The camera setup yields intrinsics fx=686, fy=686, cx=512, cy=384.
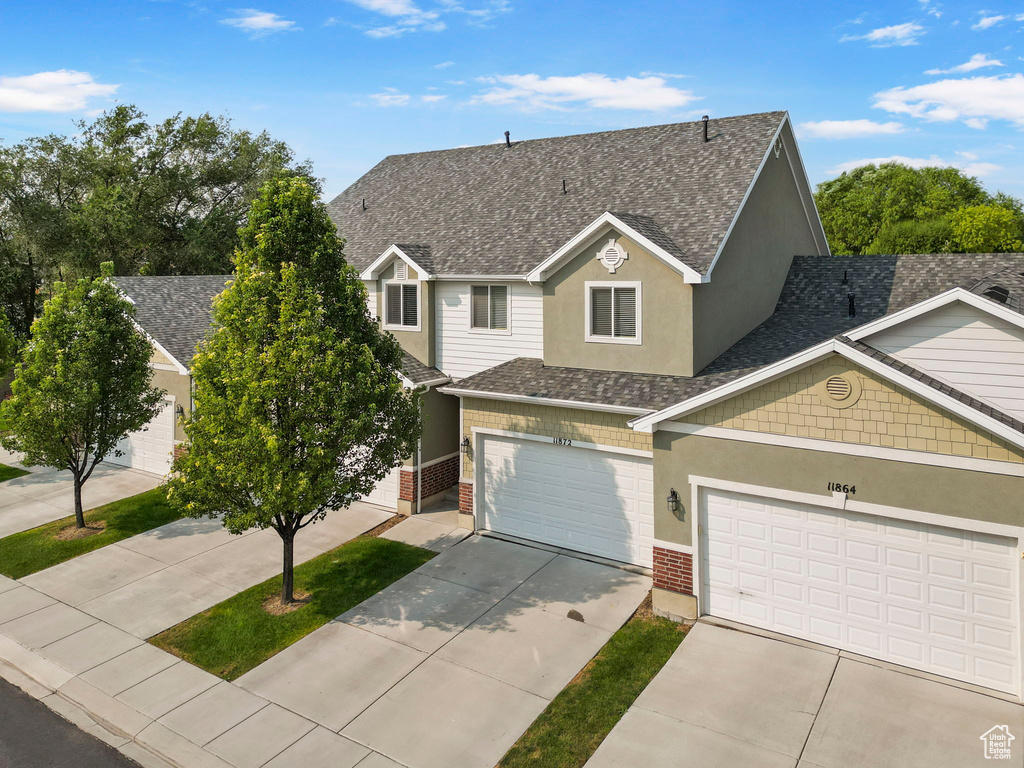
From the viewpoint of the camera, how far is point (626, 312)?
1502 centimetres

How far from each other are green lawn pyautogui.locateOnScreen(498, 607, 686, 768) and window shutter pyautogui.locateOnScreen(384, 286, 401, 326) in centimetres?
1054

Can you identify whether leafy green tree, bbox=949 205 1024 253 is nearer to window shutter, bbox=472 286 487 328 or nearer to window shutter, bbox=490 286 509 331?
window shutter, bbox=490 286 509 331

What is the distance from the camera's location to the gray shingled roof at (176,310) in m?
20.2

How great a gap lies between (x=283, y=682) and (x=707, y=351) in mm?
10341

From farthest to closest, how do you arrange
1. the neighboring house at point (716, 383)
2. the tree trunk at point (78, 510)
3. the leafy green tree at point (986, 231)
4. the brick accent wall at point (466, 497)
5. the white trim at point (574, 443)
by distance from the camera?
the leafy green tree at point (986, 231)
the tree trunk at point (78, 510)
the brick accent wall at point (466, 497)
the white trim at point (574, 443)
the neighboring house at point (716, 383)

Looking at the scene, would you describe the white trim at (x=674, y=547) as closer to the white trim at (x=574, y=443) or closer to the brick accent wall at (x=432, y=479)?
the white trim at (x=574, y=443)

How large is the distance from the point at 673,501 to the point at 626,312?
16.1ft

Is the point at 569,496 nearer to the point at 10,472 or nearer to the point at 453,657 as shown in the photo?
the point at 453,657

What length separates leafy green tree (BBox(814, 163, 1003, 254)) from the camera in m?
60.9

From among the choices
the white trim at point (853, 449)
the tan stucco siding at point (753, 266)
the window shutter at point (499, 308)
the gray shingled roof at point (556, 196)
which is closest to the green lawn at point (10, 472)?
the gray shingled roof at point (556, 196)

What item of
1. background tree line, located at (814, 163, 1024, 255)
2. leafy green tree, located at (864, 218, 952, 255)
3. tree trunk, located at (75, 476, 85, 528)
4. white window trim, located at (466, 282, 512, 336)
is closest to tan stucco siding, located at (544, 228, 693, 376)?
white window trim, located at (466, 282, 512, 336)

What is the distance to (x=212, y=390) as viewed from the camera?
1131 cm

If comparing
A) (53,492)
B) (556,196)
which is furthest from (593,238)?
(53,492)

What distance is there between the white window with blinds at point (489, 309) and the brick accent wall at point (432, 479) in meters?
3.56
